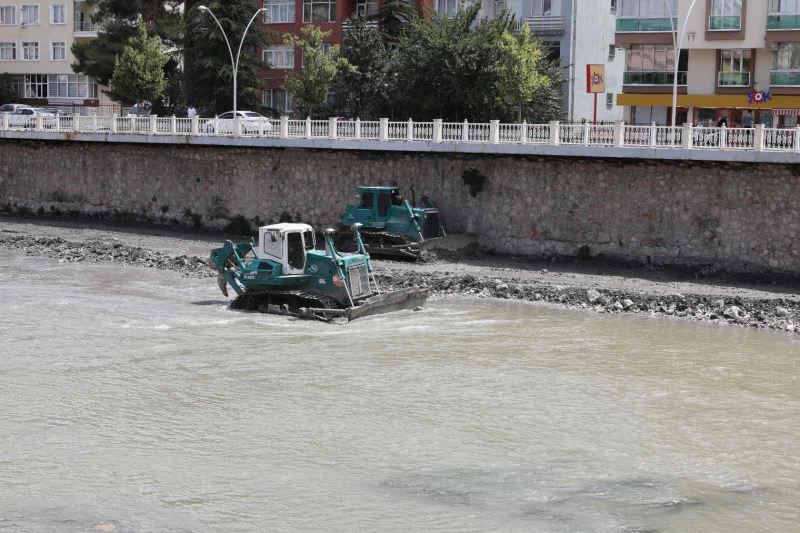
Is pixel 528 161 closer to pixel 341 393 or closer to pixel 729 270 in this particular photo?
pixel 729 270

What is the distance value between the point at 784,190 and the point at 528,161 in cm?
708

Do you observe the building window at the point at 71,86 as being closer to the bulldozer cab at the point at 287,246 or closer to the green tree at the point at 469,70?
the green tree at the point at 469,70

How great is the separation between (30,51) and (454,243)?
1718 inches

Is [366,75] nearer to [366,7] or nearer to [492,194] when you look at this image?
[366,7]

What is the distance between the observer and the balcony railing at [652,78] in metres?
44.0

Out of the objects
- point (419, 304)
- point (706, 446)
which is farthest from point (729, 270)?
point (706, 446)

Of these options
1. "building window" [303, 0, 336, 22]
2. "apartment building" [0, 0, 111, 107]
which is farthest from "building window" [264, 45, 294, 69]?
"apartment building" [0, 0, 111, 107]

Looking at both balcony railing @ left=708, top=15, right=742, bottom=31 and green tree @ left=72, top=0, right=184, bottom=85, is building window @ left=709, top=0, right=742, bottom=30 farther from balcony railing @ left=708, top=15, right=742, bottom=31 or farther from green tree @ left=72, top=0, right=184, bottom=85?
green tree @ left=72, top=0, right=184, bottom=85

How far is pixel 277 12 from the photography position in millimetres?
55625

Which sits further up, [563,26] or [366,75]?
[563,26]

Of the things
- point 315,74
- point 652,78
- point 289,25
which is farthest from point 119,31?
point 652,78

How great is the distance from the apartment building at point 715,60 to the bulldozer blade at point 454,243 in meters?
12.4

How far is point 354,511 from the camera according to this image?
13.6 metres

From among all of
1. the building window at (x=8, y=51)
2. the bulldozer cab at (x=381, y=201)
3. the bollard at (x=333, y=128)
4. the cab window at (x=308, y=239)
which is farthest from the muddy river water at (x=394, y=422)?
the building window at (x=8, y=51)
